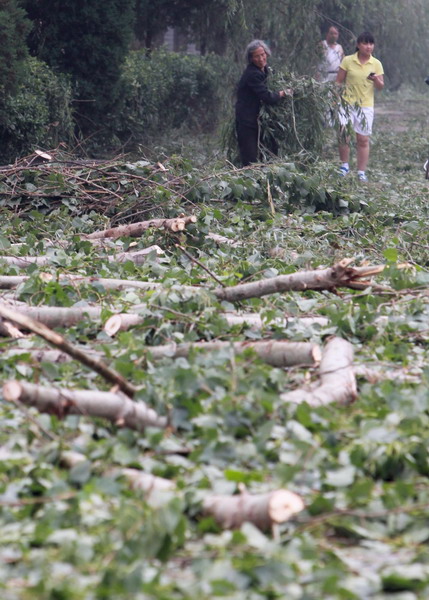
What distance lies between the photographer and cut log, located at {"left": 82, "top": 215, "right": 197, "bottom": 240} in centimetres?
720

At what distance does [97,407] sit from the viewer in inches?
147

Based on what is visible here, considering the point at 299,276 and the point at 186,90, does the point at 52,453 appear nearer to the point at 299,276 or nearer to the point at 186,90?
the point at 299,276

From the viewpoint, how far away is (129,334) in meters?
4.80

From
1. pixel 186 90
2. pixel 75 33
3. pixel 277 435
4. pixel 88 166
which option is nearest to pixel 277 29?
pixel 186 90

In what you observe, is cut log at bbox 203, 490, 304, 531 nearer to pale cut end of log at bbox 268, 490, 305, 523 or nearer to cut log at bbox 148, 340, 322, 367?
pale cut end of log at bbox 268, 490, 305, 523

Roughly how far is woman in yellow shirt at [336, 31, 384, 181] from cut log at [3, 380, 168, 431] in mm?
8867

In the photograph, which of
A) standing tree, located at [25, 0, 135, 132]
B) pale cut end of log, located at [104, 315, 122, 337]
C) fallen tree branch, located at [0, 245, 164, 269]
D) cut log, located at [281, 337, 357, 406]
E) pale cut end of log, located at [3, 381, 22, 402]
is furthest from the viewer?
standing tree, located at [25, 0, 135, 132]

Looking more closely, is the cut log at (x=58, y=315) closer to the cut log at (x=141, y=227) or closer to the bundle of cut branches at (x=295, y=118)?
the cut log at (x=141, y=227)

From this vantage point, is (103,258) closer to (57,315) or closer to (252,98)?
(57,315)

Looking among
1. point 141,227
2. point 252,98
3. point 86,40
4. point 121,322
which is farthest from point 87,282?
point 86,40

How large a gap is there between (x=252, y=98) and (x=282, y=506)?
852 centimetres

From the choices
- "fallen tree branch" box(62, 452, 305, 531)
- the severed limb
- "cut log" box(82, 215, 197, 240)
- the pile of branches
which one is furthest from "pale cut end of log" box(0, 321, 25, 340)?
the pile of branches

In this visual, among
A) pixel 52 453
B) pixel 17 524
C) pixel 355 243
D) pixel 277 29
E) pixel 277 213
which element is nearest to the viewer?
pixel 17 524

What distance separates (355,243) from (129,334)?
375cm
